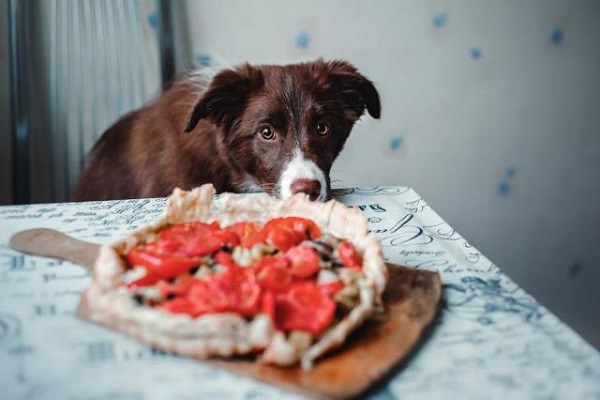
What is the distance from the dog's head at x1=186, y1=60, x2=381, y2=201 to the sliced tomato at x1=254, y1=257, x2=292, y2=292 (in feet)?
2.12

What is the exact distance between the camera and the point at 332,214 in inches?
39.5

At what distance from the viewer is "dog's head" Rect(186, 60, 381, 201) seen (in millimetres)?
1541

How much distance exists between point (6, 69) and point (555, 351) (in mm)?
2037

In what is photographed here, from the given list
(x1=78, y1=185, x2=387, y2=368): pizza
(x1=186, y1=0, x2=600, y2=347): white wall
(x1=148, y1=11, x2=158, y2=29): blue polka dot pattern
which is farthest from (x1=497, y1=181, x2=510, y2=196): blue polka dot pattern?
(x1=78, y1=185, x2=387, y2=368): pizza

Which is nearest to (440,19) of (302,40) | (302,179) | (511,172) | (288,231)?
(302,40)

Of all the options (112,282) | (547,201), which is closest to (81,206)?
(112,282)

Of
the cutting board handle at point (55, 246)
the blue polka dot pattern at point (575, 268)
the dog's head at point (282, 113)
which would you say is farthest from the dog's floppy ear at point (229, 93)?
the blue polka dot pattern at point (575, 268)

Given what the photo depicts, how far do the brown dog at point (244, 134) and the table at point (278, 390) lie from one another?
1.97ft

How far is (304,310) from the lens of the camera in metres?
0.73

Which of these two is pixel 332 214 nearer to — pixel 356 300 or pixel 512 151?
pixel 356 300

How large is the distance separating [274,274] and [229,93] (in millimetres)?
940

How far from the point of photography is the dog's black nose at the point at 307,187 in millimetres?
1399

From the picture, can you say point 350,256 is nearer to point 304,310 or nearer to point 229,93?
point 304,310

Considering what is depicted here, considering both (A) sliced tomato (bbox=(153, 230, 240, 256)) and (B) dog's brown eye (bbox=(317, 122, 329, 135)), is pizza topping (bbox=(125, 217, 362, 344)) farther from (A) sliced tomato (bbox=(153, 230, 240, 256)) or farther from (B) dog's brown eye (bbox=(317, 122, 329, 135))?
(B) dog's brown eye (bbox=(317, 122, 329, 135))
